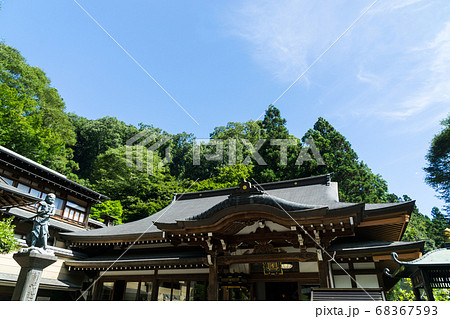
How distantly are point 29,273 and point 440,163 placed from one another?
41.9 meters

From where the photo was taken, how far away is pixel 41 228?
641cm

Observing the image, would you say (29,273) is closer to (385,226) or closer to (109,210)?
(385,226)

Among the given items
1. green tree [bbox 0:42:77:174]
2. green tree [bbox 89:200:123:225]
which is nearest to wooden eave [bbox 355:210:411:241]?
green tree [bbox 89:200:123:225]

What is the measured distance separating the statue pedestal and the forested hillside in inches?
792

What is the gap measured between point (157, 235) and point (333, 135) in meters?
23.6

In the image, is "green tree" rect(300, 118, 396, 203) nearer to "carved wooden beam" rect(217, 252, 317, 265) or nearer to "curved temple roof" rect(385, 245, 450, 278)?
"carved wooden beam" rect(217, 252, 317, 265)

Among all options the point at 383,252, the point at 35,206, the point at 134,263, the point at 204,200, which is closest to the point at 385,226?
the point at 383,252

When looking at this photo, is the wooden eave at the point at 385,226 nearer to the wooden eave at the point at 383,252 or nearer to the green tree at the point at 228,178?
the wooden eave at the point at 383,252

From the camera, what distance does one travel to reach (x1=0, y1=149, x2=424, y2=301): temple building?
7.12 meters

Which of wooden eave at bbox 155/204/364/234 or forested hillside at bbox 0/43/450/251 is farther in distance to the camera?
forested hillside at bbox 0/43/450/251

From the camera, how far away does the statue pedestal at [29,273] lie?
5.72 m

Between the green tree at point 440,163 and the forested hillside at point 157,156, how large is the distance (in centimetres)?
13

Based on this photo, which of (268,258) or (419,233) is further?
(419,233)

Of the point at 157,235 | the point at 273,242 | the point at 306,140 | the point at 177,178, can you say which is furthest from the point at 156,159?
the point at 273,242
